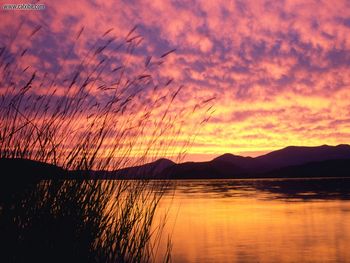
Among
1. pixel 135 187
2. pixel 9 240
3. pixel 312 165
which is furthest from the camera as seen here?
pixel 312 165

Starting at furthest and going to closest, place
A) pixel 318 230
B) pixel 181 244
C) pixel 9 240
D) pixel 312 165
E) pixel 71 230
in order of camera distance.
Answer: pixel 312 165
pixel 318 230
pixel 181 244
pixel 71 230
pixel 9 240

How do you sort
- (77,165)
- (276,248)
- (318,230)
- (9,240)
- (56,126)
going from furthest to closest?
1. (318,230)
2. (276,248)
3. (56,126)
4. (77,165)
5. (9,240)

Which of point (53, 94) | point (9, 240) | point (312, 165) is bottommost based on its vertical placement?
point (9, 240)

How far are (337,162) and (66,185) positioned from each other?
636 feet

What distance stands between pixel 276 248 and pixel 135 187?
8529 mm

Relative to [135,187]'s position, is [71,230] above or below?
below

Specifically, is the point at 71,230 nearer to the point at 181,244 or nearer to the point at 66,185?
the point at 66,185

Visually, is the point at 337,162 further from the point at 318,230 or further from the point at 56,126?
the point at 56,126

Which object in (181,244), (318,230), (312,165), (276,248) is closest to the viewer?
(276,248)

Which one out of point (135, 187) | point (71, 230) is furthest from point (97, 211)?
point (135, 187)

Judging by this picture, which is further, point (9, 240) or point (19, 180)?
point (19, 180)

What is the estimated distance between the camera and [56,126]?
522cm

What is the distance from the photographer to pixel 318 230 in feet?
55.5

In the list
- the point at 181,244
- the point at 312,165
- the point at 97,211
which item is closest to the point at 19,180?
the point at 97,211
